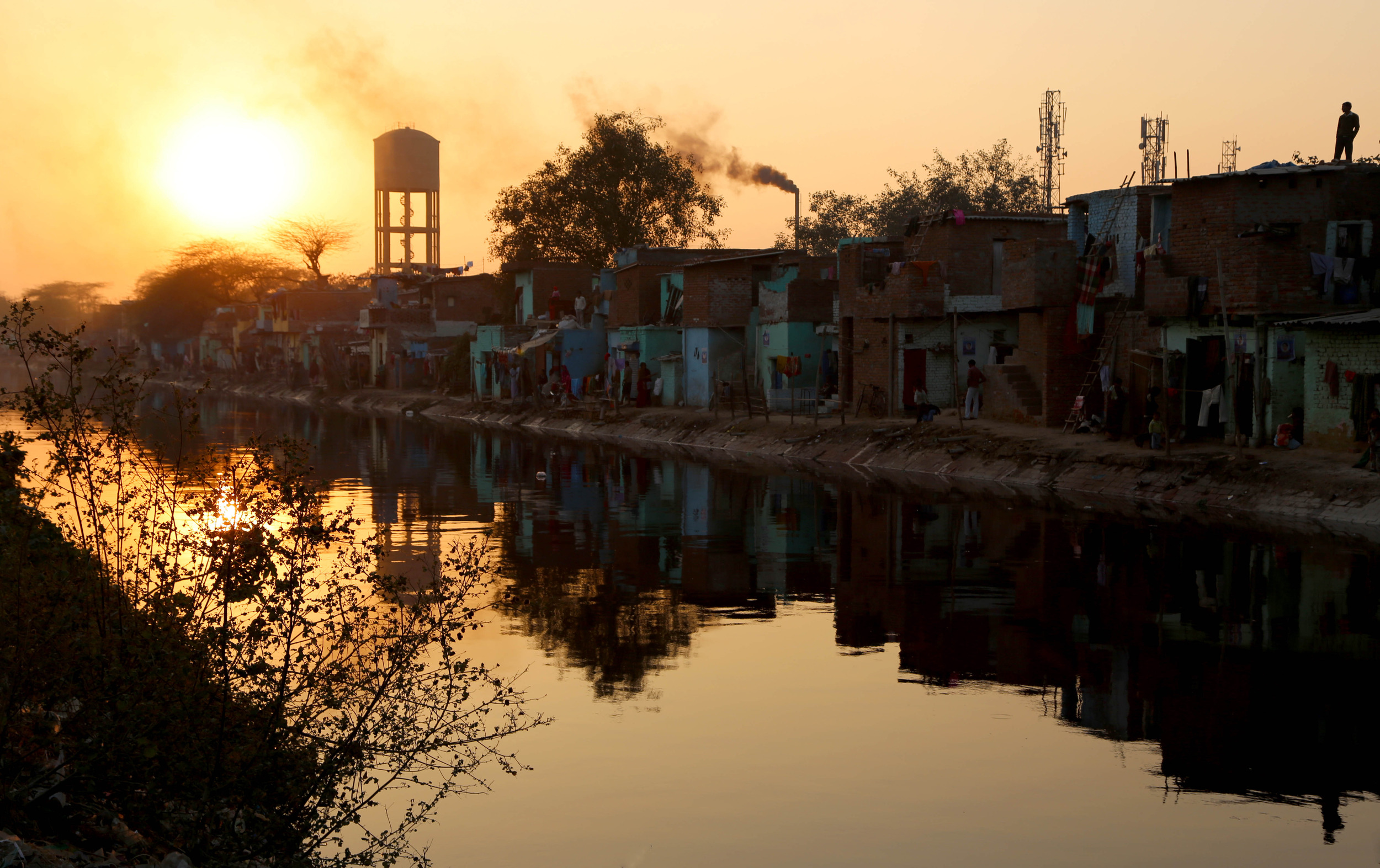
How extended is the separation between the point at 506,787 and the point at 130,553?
10.2ft

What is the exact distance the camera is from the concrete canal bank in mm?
23438

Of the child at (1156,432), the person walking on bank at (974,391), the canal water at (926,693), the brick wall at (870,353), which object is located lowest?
the canal water at (926,693)

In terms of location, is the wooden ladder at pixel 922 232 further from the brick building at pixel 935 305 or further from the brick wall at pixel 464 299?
the brick wall at pixel 464 299

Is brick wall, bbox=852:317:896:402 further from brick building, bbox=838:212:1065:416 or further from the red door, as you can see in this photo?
the red door

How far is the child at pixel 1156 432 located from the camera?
28.5 meters

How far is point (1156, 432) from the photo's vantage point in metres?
28.5

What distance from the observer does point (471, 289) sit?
77.4m

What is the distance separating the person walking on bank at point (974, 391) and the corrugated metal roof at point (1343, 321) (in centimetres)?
1101

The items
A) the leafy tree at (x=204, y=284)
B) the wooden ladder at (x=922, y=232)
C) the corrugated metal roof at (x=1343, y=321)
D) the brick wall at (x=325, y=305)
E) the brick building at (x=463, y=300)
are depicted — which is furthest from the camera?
the leafy tree at (x=204, y=284)

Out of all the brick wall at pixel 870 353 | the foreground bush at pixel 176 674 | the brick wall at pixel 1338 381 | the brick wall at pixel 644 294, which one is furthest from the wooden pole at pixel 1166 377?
the brick wall at pixel 644 294

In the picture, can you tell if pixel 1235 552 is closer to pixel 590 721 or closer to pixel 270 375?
pixel 590 721

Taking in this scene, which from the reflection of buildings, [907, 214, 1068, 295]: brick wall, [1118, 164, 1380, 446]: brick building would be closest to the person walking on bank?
[907, 214, 1068, 295]: brick wall

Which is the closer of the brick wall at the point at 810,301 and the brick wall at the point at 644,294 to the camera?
the brick wall at the point at 810,301

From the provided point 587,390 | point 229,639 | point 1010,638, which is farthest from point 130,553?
point 587,390
